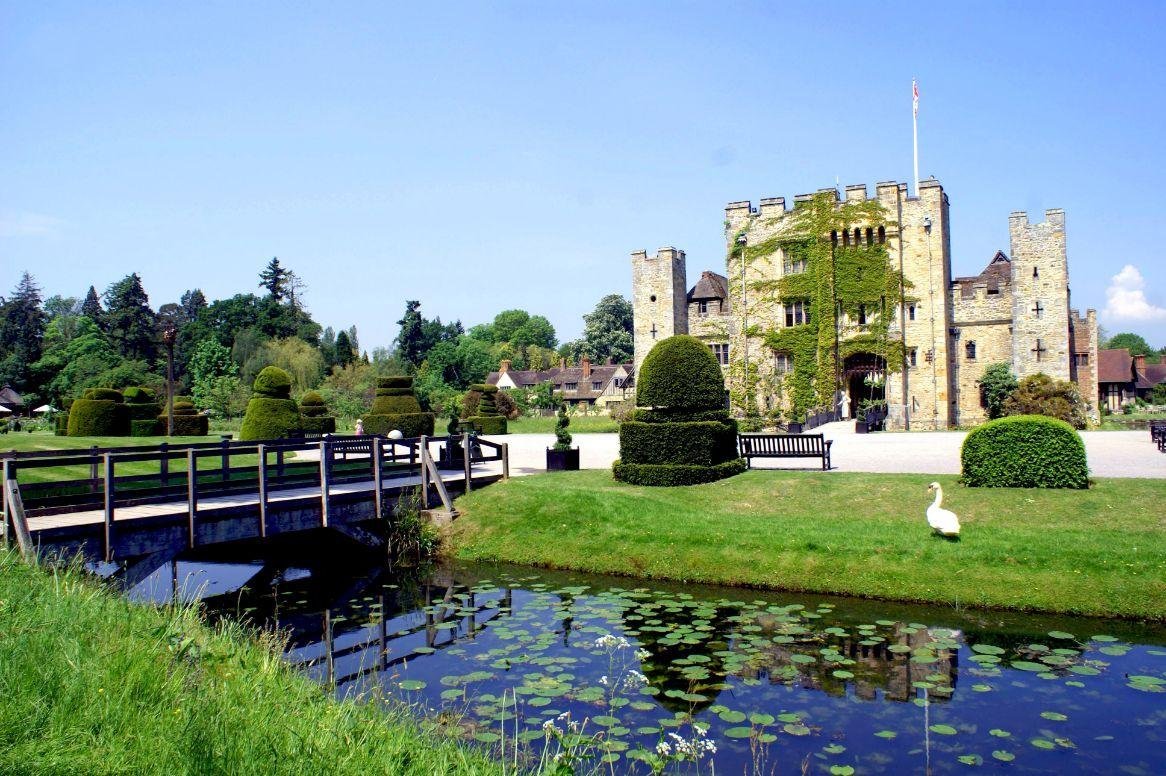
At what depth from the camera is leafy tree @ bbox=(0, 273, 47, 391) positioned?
74438 mm

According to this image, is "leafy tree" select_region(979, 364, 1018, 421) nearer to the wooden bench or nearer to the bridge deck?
the wooden bench

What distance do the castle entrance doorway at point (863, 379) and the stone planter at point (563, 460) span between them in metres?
20.0

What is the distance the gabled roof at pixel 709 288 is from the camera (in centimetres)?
4384

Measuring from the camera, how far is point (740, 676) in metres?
8.29

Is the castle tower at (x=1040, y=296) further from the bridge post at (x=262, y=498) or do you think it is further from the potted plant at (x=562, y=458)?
the bridge post at (x=262, y=498)

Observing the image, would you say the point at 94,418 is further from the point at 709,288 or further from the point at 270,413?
the point at 709,288

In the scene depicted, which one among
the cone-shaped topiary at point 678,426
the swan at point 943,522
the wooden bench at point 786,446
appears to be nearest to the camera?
the swan at point 943,522

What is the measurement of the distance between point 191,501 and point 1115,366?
68.3 m

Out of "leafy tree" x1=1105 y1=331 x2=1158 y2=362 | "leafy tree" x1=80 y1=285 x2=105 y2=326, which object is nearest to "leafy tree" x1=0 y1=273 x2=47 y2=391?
"leafy tree" x1=80 y1=285 x2=105 y2=326

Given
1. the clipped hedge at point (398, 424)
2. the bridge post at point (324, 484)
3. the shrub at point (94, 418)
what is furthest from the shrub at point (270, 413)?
the bridge post at point (324, 484)

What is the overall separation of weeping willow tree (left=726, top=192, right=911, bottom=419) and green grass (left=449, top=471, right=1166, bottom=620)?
22035 millimetres

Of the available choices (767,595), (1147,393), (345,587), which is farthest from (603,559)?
(1147,393)

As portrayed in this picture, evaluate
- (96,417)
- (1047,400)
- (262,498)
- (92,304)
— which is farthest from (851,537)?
(92,304)

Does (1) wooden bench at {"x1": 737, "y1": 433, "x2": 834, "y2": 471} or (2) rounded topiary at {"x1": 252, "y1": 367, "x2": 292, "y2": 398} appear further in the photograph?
(2) rounded topiary at {"x1": 252, "y1": 367, "x2": 292, "y2": 398}
